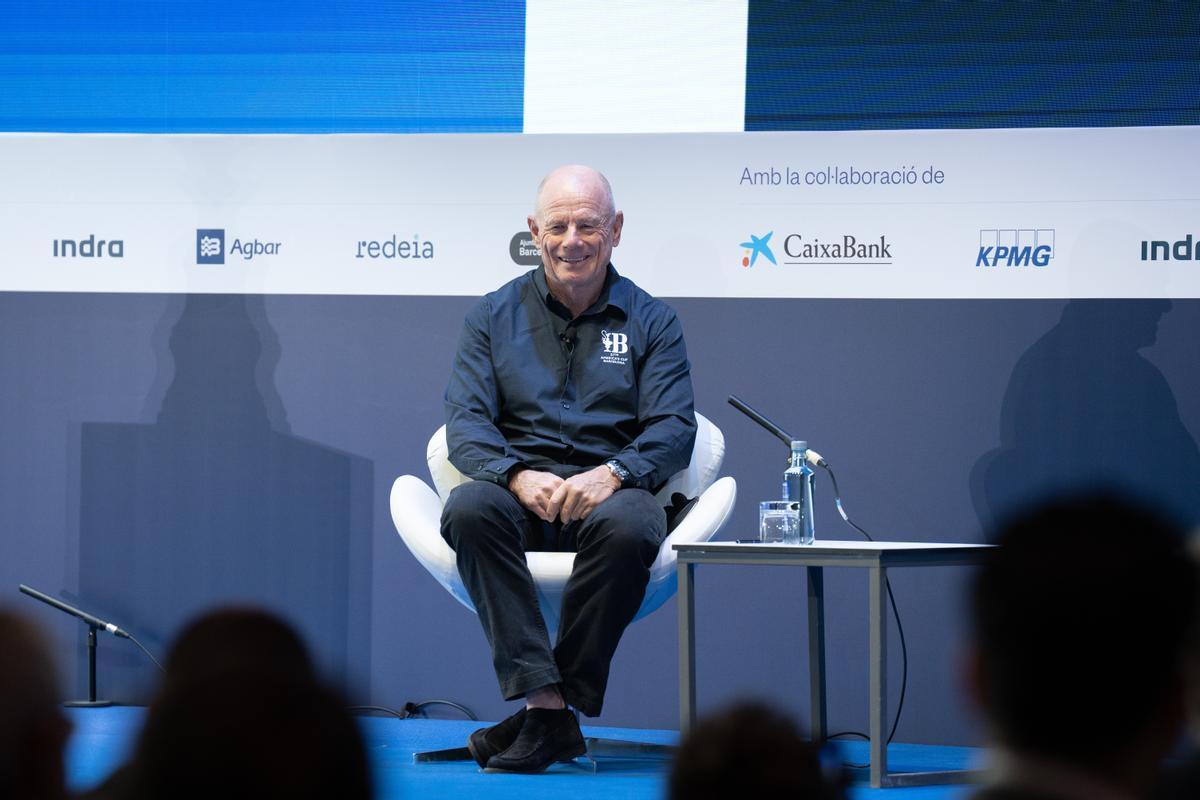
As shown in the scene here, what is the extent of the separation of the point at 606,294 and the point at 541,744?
3.65ft

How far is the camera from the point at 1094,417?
4.21 m

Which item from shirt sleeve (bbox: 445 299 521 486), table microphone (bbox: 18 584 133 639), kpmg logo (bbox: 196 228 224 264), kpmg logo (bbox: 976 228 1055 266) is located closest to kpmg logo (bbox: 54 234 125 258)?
kpmg logo (bbox: 196 228 224 264)

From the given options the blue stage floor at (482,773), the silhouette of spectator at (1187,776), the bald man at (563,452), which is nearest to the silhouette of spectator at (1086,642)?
the silhouette of spectator at (1187,776)

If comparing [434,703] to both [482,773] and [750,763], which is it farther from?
[750,763]

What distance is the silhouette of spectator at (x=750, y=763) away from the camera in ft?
2.81

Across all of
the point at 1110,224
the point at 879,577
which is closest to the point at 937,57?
the point at 1110,224

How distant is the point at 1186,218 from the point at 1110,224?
196 millimetres

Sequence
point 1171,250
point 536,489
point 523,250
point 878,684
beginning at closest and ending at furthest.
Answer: point 878,684
point 536,489
point 1171,250
point 523,250

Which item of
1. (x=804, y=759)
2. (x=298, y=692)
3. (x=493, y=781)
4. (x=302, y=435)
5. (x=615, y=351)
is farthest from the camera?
(x=302, y=435)

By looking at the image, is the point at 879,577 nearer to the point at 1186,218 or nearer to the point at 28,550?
the point at 1186,218

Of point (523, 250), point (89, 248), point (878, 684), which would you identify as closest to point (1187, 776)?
point (878, 684)

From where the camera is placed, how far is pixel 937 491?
169 inches

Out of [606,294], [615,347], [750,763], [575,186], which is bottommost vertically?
[750,763]

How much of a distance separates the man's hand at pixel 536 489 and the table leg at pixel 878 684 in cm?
66
